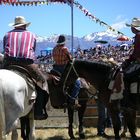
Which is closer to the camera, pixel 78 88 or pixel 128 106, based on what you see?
pixel 128 106

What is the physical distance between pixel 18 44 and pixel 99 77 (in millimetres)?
2555

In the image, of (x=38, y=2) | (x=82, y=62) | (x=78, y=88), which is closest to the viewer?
(x=82, y=62)

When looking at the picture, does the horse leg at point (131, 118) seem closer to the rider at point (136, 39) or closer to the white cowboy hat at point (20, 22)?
the rider at point (136, 39)

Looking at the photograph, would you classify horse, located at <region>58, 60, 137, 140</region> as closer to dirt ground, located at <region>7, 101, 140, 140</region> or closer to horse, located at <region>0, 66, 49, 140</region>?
dirt ground, located at <region>7, 101, 140, 140</region>

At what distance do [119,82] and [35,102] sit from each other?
191cm

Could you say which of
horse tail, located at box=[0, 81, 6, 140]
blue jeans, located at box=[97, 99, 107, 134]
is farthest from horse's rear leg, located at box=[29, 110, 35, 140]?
blue jeans, located at box=[97, 99, 107, 134]

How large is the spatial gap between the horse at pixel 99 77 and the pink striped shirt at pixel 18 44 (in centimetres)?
224

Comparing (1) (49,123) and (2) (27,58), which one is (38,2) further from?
(2) (27,58)

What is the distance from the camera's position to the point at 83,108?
11.5m

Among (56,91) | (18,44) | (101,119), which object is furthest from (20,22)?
(101,119)

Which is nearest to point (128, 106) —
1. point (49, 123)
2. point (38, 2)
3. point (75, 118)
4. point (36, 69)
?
point (36, 69)

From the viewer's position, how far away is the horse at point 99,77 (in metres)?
9.56

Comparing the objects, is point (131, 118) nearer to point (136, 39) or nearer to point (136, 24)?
point (136, 39)

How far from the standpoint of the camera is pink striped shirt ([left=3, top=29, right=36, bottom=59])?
7.89m
